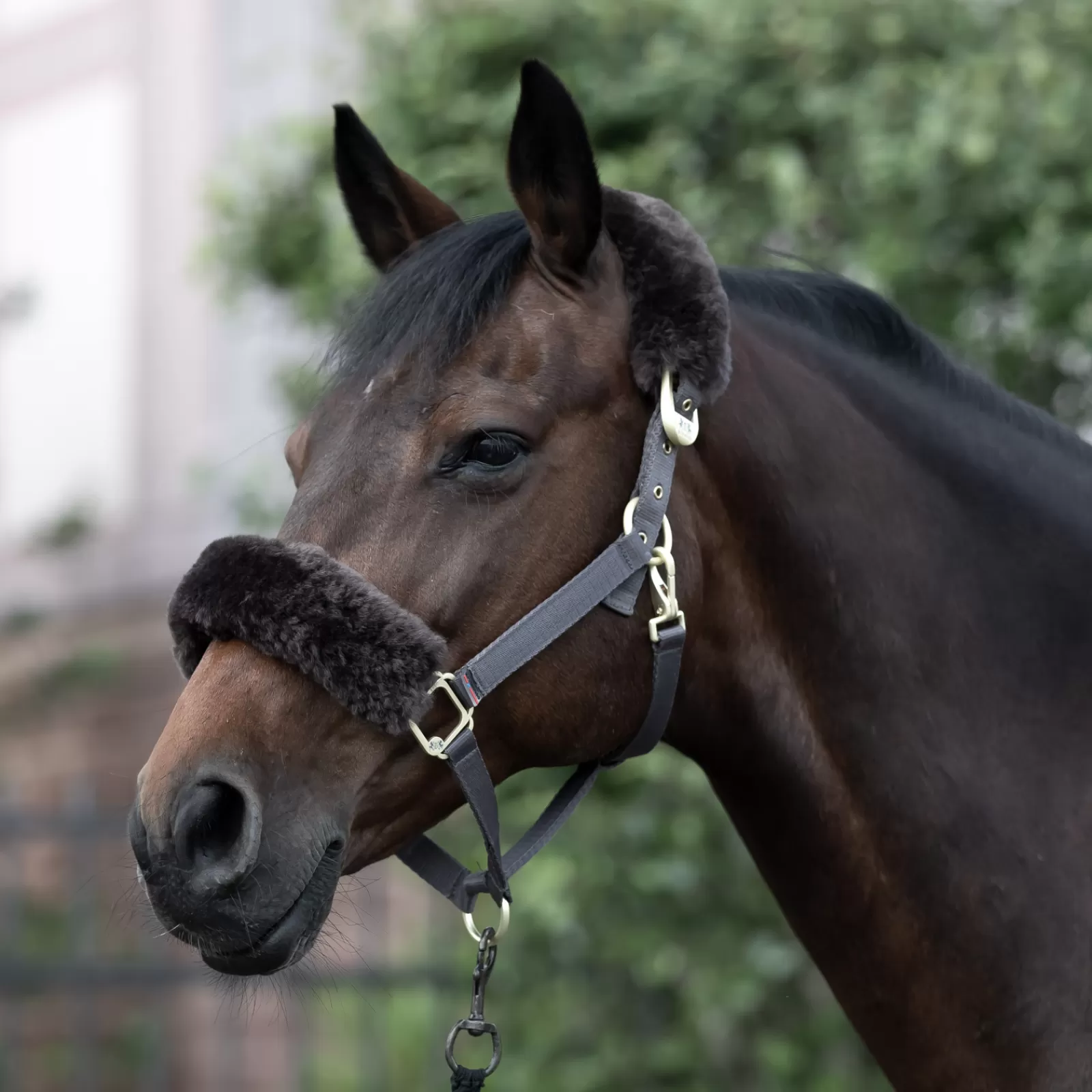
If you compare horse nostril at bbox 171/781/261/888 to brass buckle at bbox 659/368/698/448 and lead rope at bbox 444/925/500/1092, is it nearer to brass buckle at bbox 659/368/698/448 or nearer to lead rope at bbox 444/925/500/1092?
lead rope at bbox 444/925/500/1092

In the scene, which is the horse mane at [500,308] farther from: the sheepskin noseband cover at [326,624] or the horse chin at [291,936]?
the horse chin at [291,936]

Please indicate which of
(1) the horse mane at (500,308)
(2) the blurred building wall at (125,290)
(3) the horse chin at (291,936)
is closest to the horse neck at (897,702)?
(1) the horse mane at (500,308)

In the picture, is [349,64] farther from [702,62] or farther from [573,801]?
[573,801]

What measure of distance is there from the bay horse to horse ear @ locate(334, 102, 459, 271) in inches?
5.9

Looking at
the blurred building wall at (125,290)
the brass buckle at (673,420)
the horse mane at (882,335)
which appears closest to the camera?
the brass buckle at (673,420)

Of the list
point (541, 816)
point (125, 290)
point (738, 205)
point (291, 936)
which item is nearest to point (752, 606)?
point (541, 816)

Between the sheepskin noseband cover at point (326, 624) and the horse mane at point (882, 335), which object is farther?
the horse mane at point (882, 335)

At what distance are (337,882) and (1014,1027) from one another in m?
0.86

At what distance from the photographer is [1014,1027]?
173 cm

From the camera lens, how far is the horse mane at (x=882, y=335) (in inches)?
79.3

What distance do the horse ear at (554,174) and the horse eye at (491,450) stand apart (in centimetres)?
27

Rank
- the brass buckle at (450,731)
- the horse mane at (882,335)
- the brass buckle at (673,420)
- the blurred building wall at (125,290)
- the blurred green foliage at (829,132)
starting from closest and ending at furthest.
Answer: the brass buckle at (450,731), the brass buckle at (673,420), the horse mane at (882,335), the blurred green foliage at (829,132), the blurred building wall at (125,290)

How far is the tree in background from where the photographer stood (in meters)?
3.17

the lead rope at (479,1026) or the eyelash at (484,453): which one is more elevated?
the eyelash at (484,453)
